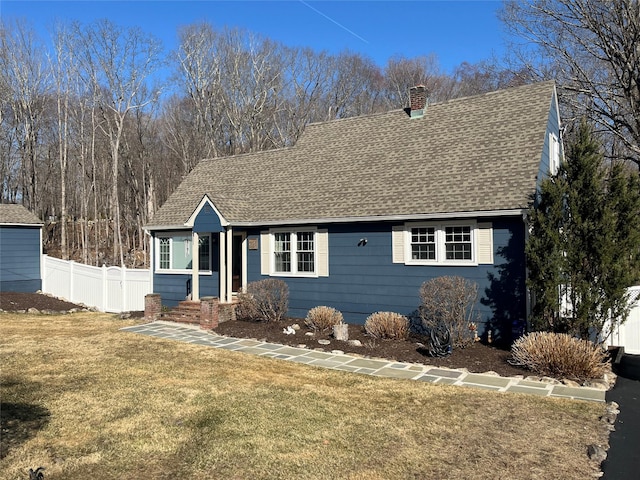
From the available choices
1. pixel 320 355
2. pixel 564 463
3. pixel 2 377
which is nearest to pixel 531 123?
pixel 320 355

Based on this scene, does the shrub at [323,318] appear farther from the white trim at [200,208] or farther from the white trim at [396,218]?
the white trim at [200,208]

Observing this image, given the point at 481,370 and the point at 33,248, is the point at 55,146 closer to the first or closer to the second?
the point at 33,248

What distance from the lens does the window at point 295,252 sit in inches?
513

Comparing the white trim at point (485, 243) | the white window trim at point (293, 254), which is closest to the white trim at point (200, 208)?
the white window trim at point (293, 254)

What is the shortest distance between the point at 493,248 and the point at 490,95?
5.86 m

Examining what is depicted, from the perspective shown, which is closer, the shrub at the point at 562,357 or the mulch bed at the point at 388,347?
the shrub at the point at 562,357

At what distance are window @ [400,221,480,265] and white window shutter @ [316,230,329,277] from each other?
2.13 meters

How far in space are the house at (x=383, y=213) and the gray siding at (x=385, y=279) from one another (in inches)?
1.1

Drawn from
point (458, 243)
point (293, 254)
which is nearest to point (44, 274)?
point (293, 254)

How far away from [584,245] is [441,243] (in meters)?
3.15

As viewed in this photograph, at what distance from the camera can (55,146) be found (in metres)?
31.8

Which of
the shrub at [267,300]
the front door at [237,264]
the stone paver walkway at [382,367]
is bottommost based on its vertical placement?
the stone paver walkway at [382,367]

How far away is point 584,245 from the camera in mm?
8609

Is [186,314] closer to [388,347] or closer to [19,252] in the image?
[388,347]
